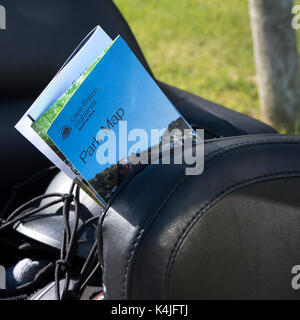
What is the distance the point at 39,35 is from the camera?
133cm

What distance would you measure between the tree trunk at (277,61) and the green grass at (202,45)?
5.9 inches

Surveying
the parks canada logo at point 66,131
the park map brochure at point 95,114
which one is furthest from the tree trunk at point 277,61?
the parks canada logo at point 66,131

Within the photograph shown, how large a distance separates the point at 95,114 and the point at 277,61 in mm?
1756

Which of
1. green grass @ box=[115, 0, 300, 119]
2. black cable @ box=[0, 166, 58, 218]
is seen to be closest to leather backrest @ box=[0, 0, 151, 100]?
black cable @ box=[0, 166, 58, 218]

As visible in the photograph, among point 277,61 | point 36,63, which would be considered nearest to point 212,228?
point 36,63

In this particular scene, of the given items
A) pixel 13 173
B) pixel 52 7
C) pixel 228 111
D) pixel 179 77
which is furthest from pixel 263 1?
pixel 13 173

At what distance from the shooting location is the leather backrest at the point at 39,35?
1308 mm

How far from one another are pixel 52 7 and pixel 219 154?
2.63ft

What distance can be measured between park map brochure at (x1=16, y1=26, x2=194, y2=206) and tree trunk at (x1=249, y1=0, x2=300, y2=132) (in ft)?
5.26

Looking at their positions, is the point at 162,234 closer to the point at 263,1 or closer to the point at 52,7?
the point at 52,7

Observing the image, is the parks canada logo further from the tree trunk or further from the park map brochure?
the tree trunk

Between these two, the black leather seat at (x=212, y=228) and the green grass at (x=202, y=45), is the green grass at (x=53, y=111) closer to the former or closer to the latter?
the black leather seat at (x=212, y=228)

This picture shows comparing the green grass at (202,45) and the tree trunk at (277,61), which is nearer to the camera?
the tree trunk at (277,61)
